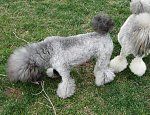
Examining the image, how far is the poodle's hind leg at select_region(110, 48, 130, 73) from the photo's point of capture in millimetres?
4844

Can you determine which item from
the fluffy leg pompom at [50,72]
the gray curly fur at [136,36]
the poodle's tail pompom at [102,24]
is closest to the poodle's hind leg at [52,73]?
the fluffy leg pompom at [50,72]

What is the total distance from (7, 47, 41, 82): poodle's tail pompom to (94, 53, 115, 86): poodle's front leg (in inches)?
31.8

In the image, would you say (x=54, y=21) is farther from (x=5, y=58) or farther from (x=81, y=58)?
(x=81, y=58)

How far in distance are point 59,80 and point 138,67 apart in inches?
43.4

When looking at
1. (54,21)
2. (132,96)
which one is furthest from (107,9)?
(132,96)

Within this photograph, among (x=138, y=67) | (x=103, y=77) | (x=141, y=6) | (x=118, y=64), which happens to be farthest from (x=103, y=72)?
(x=141, y=6)

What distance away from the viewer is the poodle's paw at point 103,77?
456 centimetres

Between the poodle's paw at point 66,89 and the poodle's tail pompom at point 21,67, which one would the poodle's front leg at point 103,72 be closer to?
the poodle's paw at point 66,89

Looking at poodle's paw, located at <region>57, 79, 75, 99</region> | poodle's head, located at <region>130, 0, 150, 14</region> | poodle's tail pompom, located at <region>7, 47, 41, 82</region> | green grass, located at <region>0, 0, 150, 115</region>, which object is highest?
poodle's head, located at <region>130, 0, 150, 14</region>

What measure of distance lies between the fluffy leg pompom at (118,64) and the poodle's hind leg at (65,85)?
2.42 feet

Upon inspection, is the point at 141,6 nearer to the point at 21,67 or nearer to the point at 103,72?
the point at 103,72

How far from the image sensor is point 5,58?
5051 millimetres

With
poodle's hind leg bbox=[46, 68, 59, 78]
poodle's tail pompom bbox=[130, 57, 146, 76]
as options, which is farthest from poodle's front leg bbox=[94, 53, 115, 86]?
poodle's hind leg bbox=[46, 68, 59, 78]

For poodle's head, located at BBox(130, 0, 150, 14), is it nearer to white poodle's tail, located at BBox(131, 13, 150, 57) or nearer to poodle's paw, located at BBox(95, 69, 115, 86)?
white poodle's tail, located at BBox(131, 13, 150, 57)
